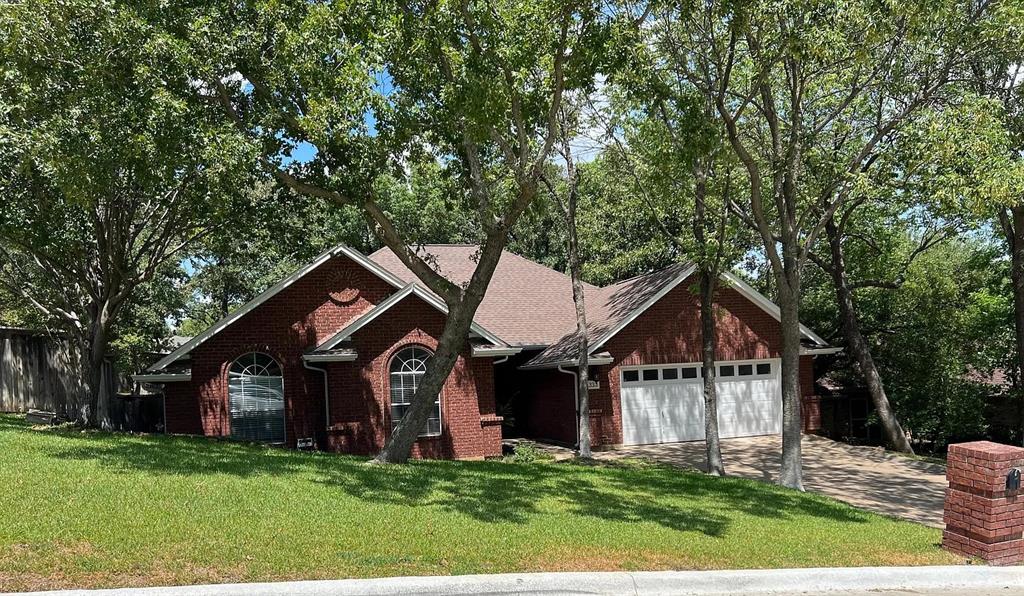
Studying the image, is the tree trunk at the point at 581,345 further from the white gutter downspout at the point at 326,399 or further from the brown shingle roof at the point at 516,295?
the white gutter downspout at the point at 326,399

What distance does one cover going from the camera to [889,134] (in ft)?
54.0

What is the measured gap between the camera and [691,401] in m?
22.5

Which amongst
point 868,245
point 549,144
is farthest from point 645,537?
point 868,245

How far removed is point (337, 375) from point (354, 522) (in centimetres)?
1039

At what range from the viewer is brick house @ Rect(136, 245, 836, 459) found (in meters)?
18.5

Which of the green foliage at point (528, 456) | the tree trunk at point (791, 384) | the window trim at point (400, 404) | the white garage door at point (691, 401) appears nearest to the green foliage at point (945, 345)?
the white garage door at point (691, 401)

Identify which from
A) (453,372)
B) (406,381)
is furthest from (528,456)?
(406,381)

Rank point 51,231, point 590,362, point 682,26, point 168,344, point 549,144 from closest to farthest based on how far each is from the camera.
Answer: point 549,144
point 682,26
point 51,231
point 590,362
point 168,344

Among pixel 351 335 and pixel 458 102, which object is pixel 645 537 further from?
pixel 351 335

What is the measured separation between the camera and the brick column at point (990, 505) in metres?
8.27

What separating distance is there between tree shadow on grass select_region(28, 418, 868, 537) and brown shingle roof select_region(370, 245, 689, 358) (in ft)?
25.1

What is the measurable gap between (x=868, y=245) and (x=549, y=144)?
47.9 feet

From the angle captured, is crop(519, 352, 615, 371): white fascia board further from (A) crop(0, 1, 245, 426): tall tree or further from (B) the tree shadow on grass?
(A) crop(0, 1, 245, 426): tall tree

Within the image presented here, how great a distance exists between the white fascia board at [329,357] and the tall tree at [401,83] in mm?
5485
